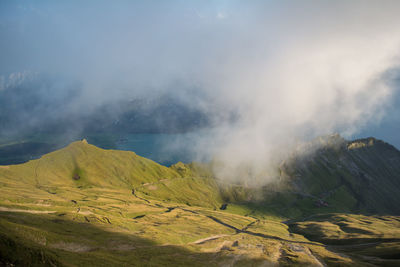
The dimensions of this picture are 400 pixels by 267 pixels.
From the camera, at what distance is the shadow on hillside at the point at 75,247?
44.6 meters

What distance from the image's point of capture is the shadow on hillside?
146 ft

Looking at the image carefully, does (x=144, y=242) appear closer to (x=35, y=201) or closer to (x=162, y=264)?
(x=162, y=264)

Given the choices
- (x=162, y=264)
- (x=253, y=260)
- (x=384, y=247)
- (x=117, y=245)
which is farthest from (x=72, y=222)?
(x=384, y=247)

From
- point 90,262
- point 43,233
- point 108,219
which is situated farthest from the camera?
point 108,219

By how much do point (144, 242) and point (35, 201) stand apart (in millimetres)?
93691

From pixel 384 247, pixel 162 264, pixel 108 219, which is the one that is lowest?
pixel 162 264

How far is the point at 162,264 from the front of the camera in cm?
9525

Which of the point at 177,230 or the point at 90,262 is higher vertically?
the point at 177,230

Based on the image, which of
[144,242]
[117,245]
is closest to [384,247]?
[144,242]

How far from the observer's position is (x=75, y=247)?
296 ft

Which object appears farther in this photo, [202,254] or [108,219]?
[108,219]

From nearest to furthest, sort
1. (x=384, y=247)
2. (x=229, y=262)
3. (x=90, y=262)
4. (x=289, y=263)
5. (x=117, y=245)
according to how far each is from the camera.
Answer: (x=90, y=262), (x=117, y=245), (x=229, y=262), (x=289, y=263), (x=384, y=247)

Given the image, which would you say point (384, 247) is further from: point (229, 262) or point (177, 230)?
point (177, 230)

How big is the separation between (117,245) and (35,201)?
318ft
